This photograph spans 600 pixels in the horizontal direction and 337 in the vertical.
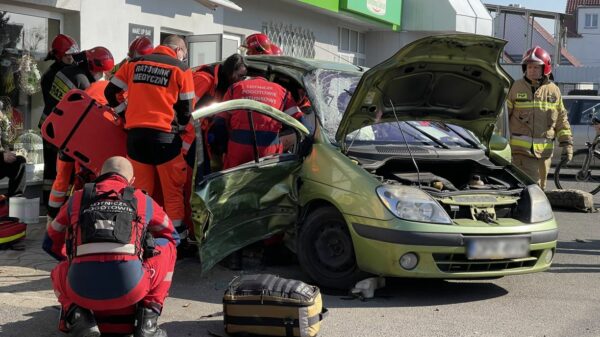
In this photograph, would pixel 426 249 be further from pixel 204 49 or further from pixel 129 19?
pixel 204 49

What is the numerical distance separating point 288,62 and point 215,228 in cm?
201

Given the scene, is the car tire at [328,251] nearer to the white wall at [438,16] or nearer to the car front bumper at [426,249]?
the car front bumper at [426,249]

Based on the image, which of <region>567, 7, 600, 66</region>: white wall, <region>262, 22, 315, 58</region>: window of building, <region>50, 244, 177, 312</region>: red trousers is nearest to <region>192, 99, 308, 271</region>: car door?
<region>50, 244, 177, 312</region>: red trousers

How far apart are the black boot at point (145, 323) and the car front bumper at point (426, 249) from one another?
1757 mm

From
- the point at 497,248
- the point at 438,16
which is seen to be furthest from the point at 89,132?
the point at 438,16

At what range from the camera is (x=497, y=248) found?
19.0 ft

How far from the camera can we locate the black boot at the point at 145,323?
15.0 feet

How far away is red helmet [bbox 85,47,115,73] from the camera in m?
7.97

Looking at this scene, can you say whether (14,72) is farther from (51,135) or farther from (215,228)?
(215,228)

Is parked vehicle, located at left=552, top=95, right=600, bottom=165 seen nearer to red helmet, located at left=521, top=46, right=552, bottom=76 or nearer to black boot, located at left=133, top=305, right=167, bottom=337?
red helmet, located at left=521, top=46, right=552, bottom=76

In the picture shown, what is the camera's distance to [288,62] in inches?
289

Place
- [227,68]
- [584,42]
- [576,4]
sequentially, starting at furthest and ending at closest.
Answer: [576,4] < [584,42] < [227,68]

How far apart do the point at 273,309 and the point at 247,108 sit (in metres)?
1.72

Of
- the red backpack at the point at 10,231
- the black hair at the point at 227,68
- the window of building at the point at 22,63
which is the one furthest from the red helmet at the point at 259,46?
the red backpack at the point at 10,231
